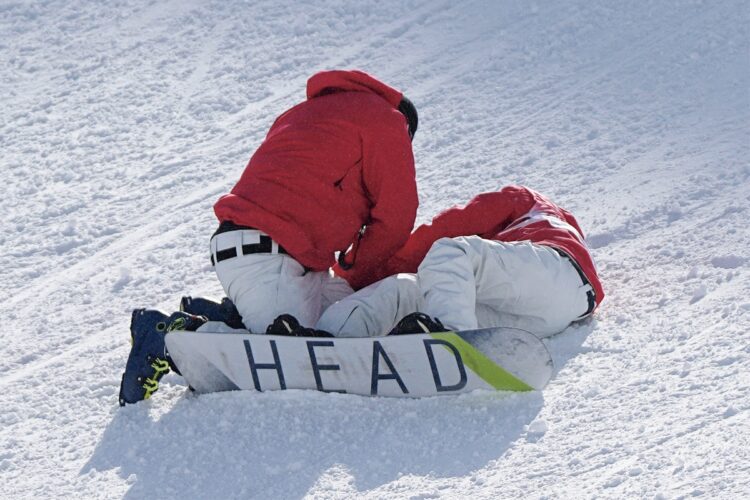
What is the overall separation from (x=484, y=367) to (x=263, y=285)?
754 mm

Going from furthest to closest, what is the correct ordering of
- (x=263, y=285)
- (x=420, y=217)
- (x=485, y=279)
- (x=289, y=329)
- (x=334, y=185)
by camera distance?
(x=420, y=217)
(x=334, y=185)
(x=263, y=285)
(x=485, y=279)
(x=289, y=329)

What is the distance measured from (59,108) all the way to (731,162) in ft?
11.3

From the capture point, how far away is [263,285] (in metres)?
3.40

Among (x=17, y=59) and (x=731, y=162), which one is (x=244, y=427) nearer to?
(x=731, y=162)

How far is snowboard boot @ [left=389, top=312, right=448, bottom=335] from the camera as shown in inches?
118

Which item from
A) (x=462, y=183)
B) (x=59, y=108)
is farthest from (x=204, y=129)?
(x=462, y=183)

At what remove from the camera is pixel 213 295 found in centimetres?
417

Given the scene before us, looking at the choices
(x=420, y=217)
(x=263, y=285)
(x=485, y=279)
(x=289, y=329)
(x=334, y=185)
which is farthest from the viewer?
(x=420, y=217)

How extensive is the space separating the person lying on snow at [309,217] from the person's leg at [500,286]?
1.37 feet

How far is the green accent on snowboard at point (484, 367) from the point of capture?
2980 millimetres

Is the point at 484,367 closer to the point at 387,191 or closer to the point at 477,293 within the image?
the point at 477,293

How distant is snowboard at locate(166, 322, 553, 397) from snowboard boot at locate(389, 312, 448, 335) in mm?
18

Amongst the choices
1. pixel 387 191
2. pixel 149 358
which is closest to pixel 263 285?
→ pixel 149 358

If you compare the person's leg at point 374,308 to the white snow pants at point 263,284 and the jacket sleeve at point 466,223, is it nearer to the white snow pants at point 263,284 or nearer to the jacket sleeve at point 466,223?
the white snow pants at point 263,284
